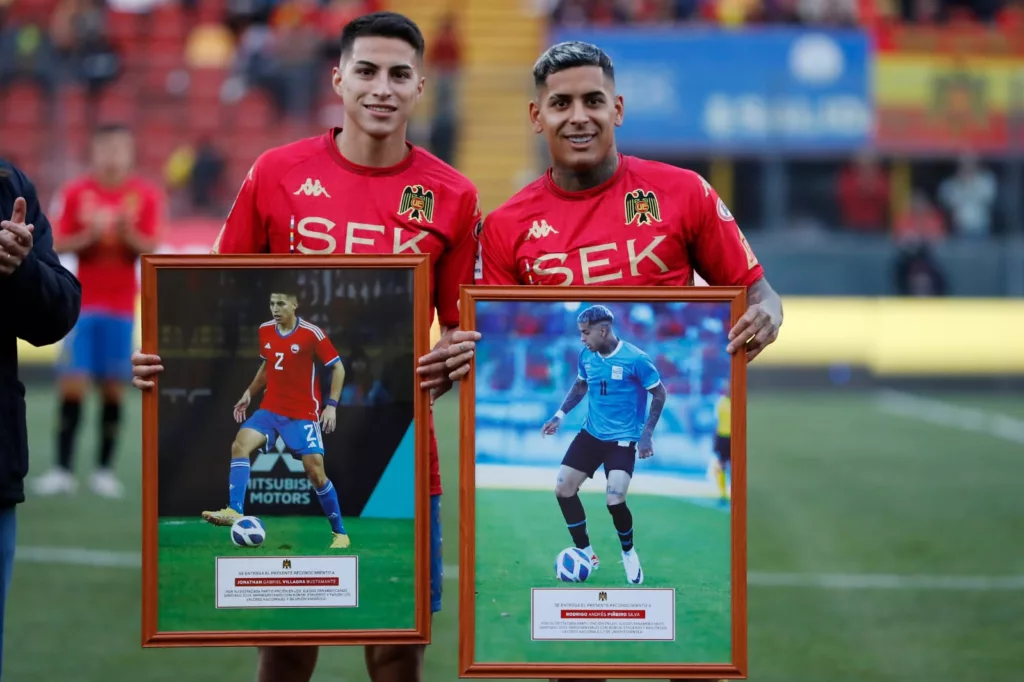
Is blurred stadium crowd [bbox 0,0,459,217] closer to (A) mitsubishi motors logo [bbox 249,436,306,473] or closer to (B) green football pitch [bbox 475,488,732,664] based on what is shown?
(A) mitsubishi motors logo [bbox 249,436,306,473]

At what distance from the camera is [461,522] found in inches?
133

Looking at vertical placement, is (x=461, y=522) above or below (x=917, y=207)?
below

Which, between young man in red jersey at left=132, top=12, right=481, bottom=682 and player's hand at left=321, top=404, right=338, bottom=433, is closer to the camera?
player's hand at left=321, top=404, right=338, bottom=433

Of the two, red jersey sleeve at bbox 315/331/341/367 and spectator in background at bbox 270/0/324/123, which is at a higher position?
spectator in background at bbox 270/0/324/123

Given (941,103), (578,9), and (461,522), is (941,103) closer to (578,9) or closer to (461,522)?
(578,9)

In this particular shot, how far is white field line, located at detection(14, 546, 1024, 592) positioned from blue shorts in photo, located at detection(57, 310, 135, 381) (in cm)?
203

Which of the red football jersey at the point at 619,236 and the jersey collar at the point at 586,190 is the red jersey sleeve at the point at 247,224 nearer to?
the red football jersey at the point at 619,236

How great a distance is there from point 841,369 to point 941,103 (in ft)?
12.6

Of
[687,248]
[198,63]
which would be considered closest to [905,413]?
[198,63]

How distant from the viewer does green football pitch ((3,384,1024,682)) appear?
546 centimetres

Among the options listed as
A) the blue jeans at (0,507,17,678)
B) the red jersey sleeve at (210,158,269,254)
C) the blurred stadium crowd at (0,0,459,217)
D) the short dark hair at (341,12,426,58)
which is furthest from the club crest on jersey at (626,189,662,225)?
the blurred stadium crowd at (0,0,459,217)

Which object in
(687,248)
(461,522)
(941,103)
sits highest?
(941,103)

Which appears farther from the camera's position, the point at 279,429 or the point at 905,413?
the point at 905,413

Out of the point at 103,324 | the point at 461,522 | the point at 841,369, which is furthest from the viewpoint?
the point at 841,369
